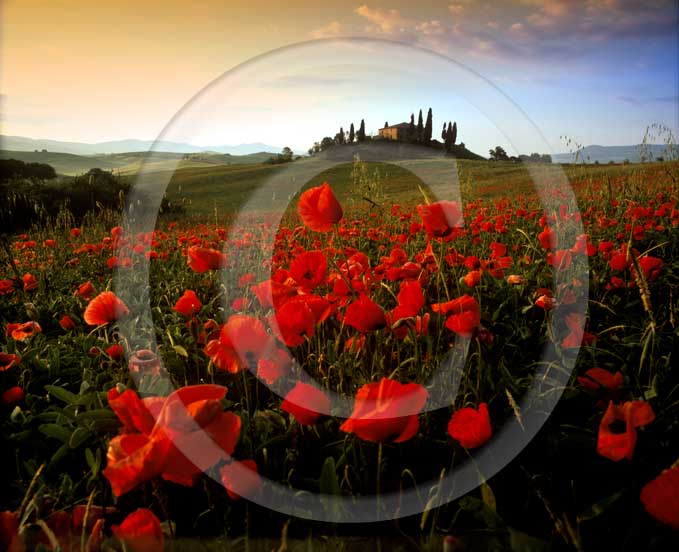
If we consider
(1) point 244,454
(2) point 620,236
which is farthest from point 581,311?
(2) point 620,236

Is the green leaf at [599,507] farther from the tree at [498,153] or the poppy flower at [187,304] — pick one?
the tree at [498,153]

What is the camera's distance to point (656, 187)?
7262 mm

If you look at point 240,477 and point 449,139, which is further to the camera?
point 449,139

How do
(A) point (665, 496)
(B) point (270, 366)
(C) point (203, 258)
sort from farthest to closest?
(C) point (203, 258) → (B) point (270, 366) → (A) point (665, 496)

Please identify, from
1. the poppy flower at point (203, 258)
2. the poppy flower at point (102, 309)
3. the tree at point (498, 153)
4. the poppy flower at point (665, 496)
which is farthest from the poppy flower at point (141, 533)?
the tree at point (498, 153)

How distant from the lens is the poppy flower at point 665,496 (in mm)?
854

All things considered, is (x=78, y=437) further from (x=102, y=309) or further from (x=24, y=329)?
(x=24, y=329)

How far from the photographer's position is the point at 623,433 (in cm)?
108

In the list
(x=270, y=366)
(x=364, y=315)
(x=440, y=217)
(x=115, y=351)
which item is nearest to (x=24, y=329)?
(x=115, y=351)

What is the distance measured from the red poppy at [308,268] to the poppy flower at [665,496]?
1.15 m

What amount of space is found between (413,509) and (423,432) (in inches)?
13.4

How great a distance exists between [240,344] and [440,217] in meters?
0.74

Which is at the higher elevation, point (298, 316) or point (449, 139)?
point (449, 139)

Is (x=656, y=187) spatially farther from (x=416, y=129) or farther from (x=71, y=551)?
(x=71, y=551)
